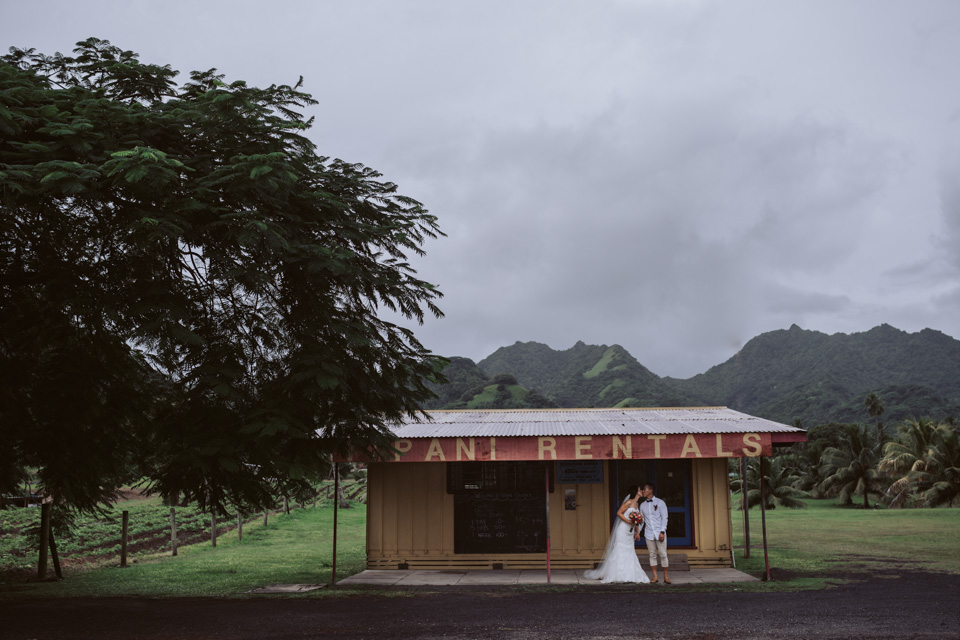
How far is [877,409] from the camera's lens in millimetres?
84250

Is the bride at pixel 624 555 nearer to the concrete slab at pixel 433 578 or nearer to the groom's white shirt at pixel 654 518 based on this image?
the groom's white shirt at pixel 654 518

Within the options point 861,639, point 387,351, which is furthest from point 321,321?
point 861,639

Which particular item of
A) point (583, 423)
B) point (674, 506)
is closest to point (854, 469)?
point (674, 506)

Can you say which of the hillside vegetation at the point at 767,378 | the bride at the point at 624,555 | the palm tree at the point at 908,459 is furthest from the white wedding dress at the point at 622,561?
the hillside vegetation at the point at 767,378

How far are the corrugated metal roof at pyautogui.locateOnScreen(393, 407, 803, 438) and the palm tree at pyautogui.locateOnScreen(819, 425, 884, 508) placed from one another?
33.6 meters

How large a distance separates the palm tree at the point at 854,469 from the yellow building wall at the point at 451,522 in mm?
35282

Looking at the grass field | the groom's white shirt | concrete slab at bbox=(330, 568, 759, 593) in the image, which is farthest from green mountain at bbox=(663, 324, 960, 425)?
the groom's white shirt

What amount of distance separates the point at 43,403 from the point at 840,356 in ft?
485

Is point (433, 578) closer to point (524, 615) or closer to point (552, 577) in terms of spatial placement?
point (552, 577)

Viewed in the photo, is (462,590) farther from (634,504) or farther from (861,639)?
(861,639)

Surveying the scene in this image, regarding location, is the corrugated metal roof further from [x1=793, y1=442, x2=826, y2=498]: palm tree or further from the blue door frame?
[x1=793, y1=442, x2=826, y2=498]: palm tree

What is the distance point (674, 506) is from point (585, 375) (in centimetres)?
12661

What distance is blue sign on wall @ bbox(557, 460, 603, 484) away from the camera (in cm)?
1585

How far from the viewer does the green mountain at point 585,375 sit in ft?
403
